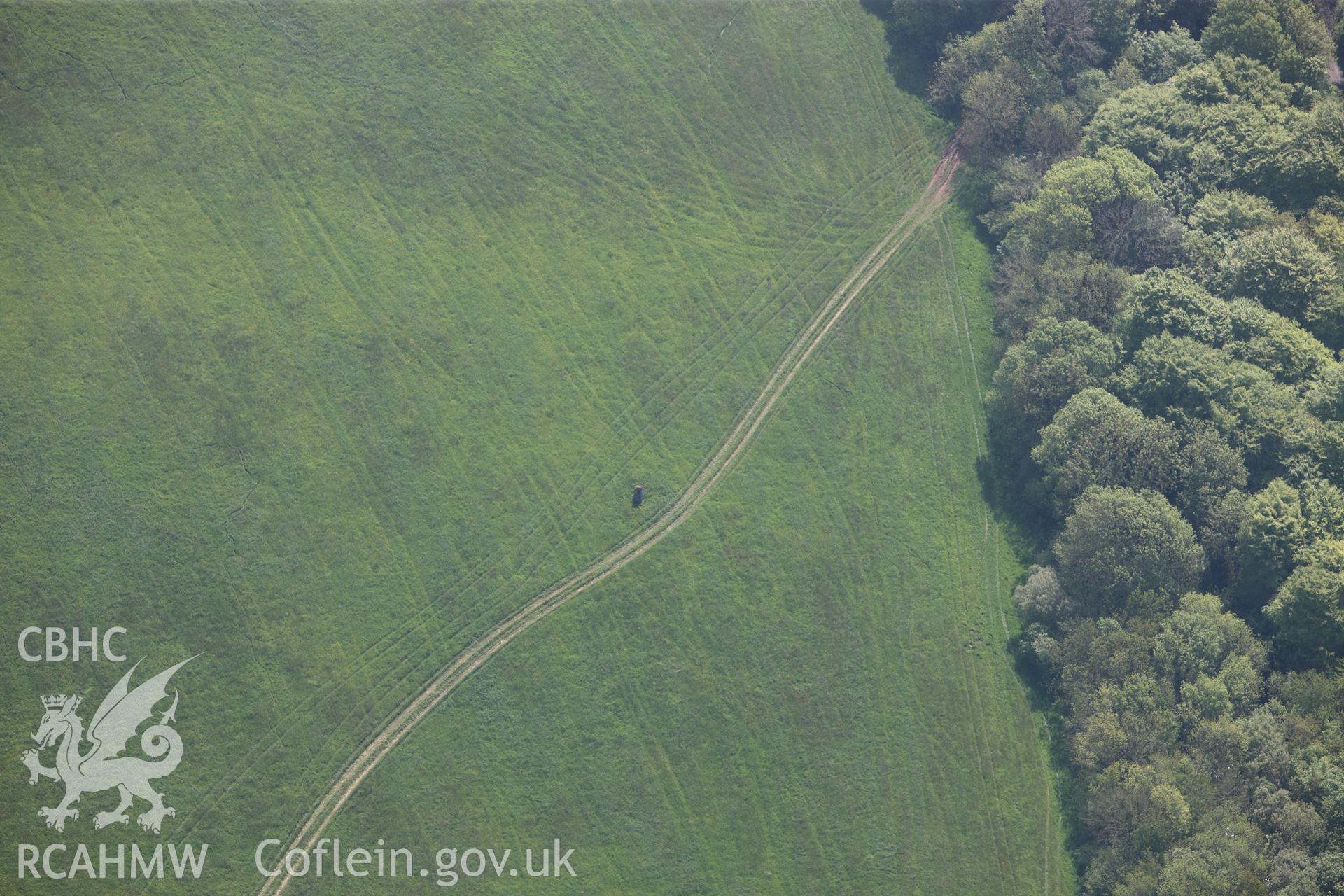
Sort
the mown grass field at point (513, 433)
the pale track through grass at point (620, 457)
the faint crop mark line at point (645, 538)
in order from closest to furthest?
the faint crop mark line at point (645, 538) → the pale track through grass at point (620, 457) → the mown grass field at point (513, 433)

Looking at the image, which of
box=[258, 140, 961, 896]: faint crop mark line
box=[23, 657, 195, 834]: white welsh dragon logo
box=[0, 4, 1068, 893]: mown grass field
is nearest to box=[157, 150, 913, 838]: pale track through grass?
box=[0, 4, 1068, 893]: mown grass field

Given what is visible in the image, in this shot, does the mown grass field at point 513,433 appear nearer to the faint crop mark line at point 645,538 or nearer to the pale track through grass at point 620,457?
the pale track through grass at point 620,457

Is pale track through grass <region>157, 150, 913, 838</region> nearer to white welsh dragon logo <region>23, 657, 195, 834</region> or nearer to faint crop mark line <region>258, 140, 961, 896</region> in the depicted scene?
faint crop mark line <region>258, 140, 961, 896</region>

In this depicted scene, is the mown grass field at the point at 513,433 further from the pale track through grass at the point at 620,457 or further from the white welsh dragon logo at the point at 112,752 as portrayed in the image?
the white welsh dragon logo at the point at 112,752

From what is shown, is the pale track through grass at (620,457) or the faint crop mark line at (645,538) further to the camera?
the pale track through grass at (620,457)

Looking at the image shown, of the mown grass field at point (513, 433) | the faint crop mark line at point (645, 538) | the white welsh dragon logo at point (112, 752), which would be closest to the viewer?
the white welsh dragon logo at point (112, 752)

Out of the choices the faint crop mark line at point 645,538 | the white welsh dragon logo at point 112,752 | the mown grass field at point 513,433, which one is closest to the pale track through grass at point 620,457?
the mown grass field at point 513,433
